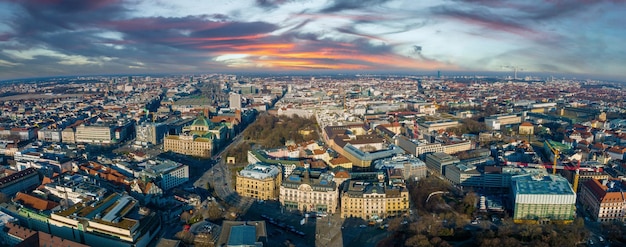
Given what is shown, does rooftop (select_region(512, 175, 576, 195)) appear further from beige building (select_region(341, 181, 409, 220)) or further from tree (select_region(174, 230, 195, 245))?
tree (select_region(174, 230, 195, 245))

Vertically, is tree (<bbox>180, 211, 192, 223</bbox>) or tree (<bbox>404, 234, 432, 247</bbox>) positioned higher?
tree (<bbox>404, 234, 432, 247</bbox>)

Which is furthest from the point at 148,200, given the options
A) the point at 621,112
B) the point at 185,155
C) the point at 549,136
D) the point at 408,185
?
the point at 621,112

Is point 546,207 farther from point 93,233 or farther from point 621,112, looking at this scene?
point 621,112

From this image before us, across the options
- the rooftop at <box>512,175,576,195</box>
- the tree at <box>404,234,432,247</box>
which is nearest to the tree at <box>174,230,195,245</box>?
the tree at <box>404,234,432,247</box>

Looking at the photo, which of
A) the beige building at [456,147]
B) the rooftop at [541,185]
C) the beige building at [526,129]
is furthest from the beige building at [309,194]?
the beige building at [526,129]

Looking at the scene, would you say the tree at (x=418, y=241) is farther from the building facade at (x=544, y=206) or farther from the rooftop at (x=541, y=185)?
the rooftop at (x=541, y=185)

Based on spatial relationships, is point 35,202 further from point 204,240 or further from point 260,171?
point 260,171
